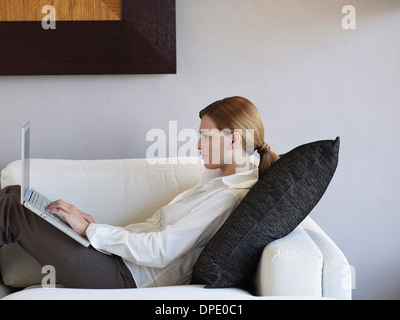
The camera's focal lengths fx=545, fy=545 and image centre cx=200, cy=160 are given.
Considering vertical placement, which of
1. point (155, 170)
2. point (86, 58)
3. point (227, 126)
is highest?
point (86, 58)

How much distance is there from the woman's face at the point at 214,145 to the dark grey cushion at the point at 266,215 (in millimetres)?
224

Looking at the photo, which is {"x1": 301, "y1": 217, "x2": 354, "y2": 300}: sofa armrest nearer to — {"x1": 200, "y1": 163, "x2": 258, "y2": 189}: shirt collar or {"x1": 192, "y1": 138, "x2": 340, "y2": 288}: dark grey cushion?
{"x1": 192, "y1": 138, "x2": 340, "y2": 288}: dark grey cushion

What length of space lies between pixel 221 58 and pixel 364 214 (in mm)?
919

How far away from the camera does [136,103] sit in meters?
2.31

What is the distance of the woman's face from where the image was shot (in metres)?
1.66

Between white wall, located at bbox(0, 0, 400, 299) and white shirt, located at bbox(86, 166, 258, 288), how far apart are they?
27.8 inches

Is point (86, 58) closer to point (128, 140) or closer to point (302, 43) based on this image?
point (128, 140)

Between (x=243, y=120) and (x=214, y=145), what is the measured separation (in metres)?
0.12

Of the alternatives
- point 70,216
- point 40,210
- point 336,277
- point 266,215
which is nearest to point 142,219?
point 70,216

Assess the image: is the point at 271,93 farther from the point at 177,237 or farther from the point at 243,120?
the point at 177,237

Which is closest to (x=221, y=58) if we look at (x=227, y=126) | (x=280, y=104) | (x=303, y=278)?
(x=280, y=104)

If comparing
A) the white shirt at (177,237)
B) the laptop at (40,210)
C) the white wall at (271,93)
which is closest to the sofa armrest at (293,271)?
the white shirt at (177,237)
